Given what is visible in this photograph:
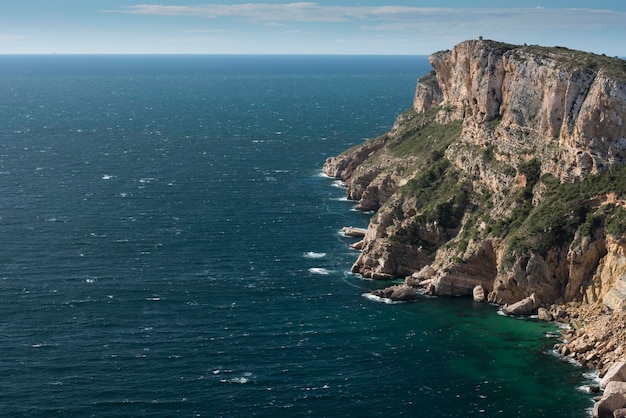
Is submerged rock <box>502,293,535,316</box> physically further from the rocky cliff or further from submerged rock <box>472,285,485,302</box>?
submerged rock <box>472,285,485,302</box>

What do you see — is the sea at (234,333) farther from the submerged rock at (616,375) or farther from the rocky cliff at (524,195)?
the rocky cliff at (524,195)

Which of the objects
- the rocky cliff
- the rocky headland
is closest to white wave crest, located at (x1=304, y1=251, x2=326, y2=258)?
the rocky headland

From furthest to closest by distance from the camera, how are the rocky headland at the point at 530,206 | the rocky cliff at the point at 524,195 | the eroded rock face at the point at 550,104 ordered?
the eroded rock face at the point at 550,104, the rocky cliff at the point at 524,195, the rocky headland at the point at 530,206

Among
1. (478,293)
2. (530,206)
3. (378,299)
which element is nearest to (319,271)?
(378,299)

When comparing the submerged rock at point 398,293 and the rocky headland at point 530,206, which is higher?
the rocky headland at point 530,206

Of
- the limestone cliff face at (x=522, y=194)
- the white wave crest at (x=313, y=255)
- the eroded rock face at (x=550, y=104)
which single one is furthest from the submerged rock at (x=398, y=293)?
the eroded rock face at (x=550, y=104)

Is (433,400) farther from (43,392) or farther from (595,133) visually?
(595,133)
